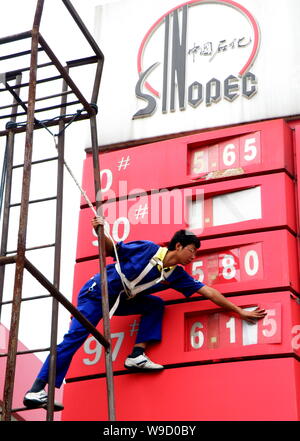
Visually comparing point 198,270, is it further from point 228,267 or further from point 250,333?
point 250,333

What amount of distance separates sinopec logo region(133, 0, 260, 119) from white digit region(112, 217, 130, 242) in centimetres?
124

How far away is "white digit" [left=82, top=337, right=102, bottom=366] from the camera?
26.8ft

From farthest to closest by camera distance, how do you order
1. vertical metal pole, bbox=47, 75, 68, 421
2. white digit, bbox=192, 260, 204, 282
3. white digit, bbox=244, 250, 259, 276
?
white digit, bbox=192, 260, 204, 282 < white digit, bbox=244, 250, 259, 276 < vertical metal pole, bbox=47, 75, 68, 421

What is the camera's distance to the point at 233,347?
7.58m

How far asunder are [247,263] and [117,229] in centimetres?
142

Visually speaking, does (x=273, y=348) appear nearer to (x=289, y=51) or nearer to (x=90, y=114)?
(x=90, y=114)

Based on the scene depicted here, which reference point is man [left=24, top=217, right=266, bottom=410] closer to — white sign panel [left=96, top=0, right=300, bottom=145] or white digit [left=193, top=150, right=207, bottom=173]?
white digit [left=193, top=150, right=207, bottom=173]

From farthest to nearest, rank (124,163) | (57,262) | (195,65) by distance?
(195,65)
(124,163)
(57,262)

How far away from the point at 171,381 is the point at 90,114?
233cm

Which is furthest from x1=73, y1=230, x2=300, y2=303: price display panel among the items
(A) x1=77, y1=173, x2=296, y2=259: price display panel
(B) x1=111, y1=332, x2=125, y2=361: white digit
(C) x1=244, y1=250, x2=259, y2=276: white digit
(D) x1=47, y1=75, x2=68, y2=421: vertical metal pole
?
(D) x1=47, y1=75, x2=68, y2=421: vertical metal pole

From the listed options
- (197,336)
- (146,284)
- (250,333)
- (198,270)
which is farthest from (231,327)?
(146,284)

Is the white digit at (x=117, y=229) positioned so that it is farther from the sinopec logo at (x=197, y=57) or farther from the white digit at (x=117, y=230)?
the sinopec logo at (x=197, y=57)

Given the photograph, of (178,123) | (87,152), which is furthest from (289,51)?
(87,152)

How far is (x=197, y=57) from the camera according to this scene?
9.38m
